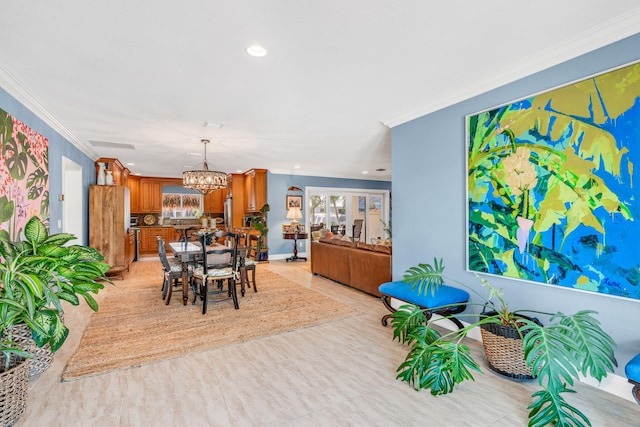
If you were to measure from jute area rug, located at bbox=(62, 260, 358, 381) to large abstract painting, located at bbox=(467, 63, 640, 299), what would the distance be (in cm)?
200

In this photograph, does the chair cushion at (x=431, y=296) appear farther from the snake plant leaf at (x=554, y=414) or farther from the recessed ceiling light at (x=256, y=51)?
the recessed ceiling light at (x=256, y=51)

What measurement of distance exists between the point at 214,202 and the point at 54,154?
21.2 feet

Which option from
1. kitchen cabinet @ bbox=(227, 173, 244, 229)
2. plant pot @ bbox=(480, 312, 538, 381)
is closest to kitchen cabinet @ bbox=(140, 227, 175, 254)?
kitchen cabinet @ bbox=(227, 173, 244, 229)

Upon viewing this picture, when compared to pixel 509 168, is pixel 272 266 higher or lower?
lower

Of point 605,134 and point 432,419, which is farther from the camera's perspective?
point 605,134

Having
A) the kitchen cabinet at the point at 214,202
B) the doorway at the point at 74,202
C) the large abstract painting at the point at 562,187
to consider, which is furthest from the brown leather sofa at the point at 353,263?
the kitchen cabinet at the point at 214,202

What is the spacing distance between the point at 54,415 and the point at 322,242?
436cm

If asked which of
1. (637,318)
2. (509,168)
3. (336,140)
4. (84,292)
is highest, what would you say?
(336,140)

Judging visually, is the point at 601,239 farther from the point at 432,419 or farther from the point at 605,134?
the point at 432,419

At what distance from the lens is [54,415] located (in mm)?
1918

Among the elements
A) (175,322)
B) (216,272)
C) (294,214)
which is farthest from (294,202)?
(175,322)

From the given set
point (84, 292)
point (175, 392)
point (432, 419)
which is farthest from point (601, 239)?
point (84, 292)

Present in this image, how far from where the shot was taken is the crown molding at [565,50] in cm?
196

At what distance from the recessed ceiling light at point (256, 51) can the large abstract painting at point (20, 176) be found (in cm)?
211
